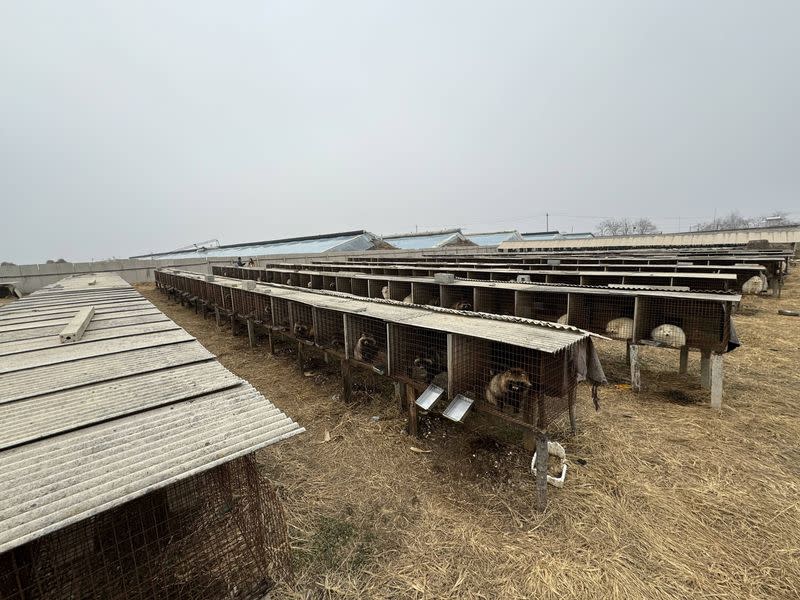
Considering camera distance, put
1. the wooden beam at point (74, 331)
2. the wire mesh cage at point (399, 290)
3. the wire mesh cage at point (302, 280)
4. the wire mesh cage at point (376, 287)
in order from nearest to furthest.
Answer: the wooden beam at point (74, 331)
the wire mesh cage at point (399, 290)
the wire mesh cage at point (376, 287)
the wire mesh cage at point (302, 280)

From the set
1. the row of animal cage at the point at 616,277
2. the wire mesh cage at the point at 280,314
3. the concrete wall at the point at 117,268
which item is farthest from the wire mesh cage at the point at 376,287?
the concrete wall at the point at 117,268

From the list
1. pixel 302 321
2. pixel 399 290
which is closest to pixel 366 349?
pixel 302 321

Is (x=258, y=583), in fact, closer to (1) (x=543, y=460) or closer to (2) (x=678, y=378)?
(1) (x=543, y=460)

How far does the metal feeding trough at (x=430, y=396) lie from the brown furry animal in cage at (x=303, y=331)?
134 inches

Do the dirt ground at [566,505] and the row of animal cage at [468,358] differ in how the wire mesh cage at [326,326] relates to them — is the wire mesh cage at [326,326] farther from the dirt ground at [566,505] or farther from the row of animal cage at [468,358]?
the dirt ground at [566,505]

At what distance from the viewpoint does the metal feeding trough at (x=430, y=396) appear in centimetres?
368

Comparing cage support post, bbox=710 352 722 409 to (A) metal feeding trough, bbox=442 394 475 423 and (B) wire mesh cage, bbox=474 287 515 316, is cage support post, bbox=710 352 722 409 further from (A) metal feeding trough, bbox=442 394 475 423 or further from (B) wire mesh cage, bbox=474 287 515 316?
(A) metal feeding trough, bbox=442 394 475 423

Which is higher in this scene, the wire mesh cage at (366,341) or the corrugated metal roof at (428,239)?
the corrugated metal roof at (428,239)

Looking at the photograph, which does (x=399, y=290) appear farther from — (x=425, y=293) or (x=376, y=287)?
(x=376, y=287)

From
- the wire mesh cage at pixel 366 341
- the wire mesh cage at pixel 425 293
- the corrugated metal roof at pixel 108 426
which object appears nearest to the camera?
the corrugated metal roof at pixel 108 426

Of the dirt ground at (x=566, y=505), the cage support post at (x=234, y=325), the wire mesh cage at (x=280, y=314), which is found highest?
the wire mesh cage at (x=280, y=314)

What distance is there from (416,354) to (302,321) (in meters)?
3.16

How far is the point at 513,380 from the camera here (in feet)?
11.6

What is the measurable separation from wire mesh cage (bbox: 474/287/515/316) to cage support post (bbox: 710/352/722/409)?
11.2 ft
